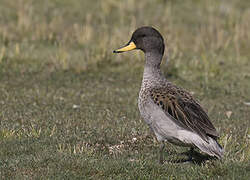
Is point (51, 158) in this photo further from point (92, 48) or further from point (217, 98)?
point (92, 48)

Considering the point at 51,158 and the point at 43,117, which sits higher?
the point at 51,158

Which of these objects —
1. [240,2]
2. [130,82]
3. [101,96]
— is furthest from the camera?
[240,2]

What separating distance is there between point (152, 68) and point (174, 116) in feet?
2.95

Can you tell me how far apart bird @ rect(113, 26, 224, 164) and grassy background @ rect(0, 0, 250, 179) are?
0.89 ft

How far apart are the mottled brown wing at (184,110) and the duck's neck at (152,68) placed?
26 centimetres

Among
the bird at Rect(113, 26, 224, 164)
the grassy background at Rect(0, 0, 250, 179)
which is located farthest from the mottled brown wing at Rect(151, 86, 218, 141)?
the grassy background at Rect(0, 0, 250, 179)

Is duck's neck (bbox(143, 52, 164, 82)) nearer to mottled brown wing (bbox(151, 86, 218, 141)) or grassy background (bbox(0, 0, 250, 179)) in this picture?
mottled brown wing (bbox(151, 86, 218, 141))

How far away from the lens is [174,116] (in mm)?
6266

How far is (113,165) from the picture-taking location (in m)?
5.94

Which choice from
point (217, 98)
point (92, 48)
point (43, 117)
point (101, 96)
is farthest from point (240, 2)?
point (43, 117)

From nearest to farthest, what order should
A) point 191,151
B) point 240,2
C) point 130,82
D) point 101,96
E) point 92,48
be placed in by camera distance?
point 191,151 → point 101,96 → point 130,82 → point 92,48 → point 240,2

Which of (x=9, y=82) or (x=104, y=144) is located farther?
(x=9, y=82)

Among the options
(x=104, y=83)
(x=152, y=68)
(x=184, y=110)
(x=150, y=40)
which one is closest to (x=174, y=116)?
(x=184, y=110)

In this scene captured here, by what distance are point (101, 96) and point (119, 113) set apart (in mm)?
1281
